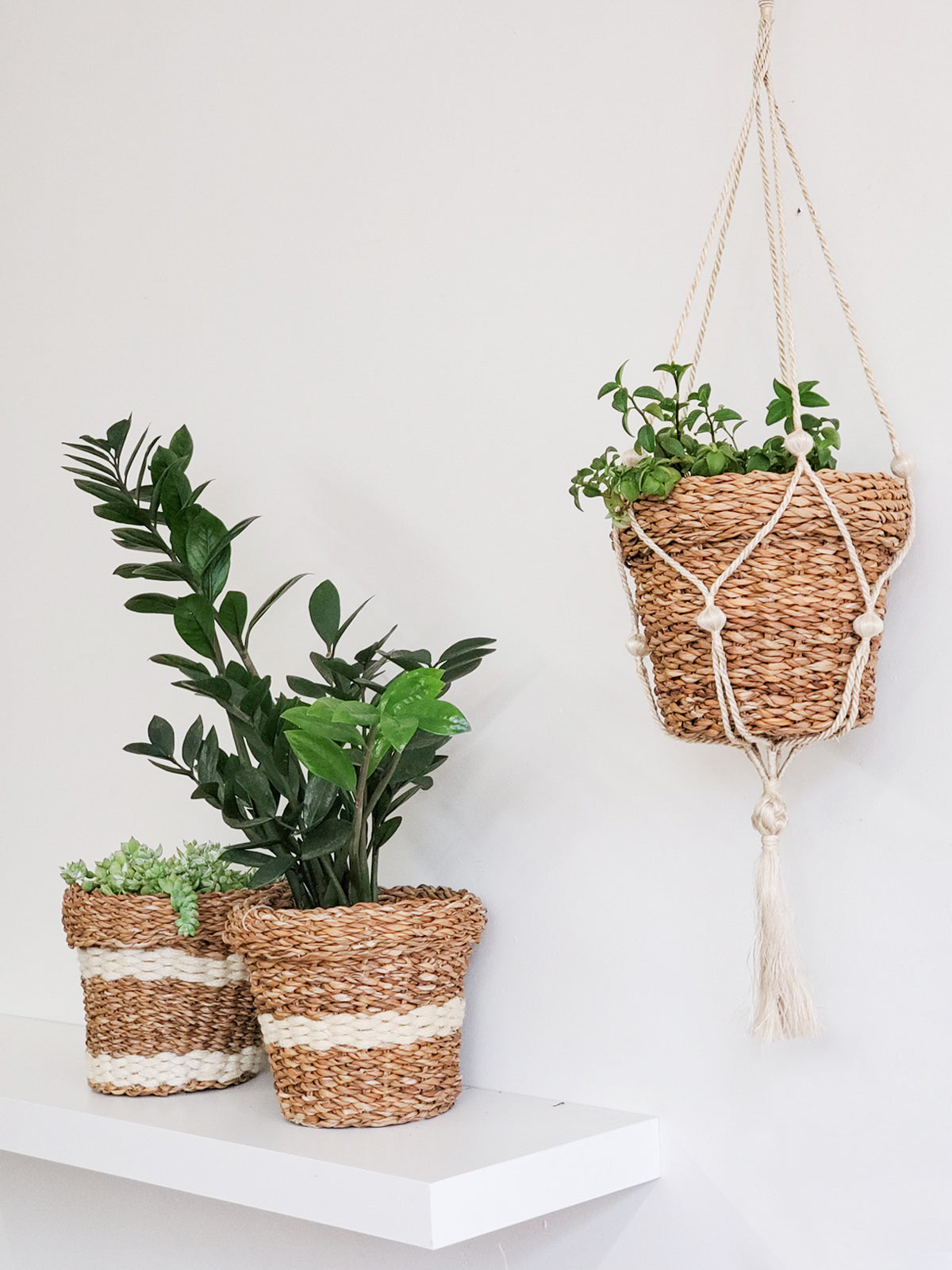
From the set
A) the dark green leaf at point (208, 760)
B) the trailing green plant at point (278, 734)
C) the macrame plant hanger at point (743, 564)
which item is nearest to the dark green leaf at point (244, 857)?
the trailing green plant at point (278, 734)

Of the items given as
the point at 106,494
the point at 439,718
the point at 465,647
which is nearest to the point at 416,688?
the point at 439,718

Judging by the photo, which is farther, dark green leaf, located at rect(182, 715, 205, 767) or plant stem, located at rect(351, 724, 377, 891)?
dark green leaf, located at rect(182, 715, 205, 767)

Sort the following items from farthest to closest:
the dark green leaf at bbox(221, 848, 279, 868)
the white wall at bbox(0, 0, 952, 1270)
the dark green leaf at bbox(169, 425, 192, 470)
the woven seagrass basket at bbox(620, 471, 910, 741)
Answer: the dark green leaf at bbox(169, 425, 192, 470) < the dark green leaf at bbox(221, 848, 279, 868) < the white wall at bbox(0, 0, 952, 1270) < the woven seagrass basket at bbox(620, 471, 910, 741)

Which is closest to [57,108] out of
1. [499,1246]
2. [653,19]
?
[653,19]

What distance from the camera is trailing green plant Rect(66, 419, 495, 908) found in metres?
0.94

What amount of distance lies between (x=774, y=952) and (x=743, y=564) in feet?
0.80

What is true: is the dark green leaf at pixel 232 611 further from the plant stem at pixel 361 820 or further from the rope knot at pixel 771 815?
the rope knot at pixel 771 815

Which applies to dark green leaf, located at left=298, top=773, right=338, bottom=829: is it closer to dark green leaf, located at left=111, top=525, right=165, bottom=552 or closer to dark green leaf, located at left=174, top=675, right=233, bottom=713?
dark green leaf, located at left=174, top=675, right=233, bottom=713

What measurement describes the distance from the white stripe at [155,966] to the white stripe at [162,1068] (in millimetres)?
65

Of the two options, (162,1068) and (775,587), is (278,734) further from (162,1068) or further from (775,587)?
(775,587)

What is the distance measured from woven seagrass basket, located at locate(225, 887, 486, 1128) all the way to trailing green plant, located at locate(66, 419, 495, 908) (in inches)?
1.8

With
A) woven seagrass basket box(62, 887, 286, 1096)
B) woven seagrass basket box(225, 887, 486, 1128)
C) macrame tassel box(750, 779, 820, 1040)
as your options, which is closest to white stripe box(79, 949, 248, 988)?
woven seagrass basket box(62, 887, 286, 1096)

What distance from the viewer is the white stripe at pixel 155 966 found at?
Result: 1.06 m

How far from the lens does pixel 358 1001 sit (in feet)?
3.04
